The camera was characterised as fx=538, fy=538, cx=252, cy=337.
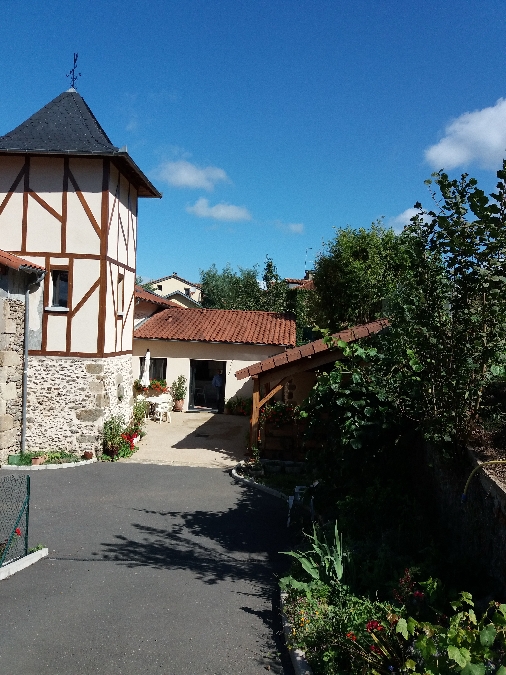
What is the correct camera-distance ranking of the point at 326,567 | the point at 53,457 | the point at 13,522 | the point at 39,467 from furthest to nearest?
the point at 53,457, the point at 39,467, the point at 13,522, the point at 326,567

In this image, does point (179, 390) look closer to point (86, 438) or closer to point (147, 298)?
point (147, 298)

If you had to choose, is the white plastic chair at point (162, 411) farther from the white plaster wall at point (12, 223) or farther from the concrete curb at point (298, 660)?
the concrete curb at point (298, 660)

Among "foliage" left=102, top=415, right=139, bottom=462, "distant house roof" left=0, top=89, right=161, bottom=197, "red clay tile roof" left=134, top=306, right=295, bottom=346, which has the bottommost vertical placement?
"foliage" left=102, top=415, right=139, bottom=462

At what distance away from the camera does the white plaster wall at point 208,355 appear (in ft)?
64.6

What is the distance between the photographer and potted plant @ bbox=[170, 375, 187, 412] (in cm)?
2006

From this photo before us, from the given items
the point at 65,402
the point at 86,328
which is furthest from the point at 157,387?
the point at 86,328

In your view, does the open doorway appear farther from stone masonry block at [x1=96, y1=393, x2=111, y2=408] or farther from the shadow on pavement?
the shadow on pavement

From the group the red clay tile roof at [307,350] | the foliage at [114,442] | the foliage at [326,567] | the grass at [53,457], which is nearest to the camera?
the foliage at [326,567]

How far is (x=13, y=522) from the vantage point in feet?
26.2

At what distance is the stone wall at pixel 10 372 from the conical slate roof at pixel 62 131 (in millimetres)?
3830

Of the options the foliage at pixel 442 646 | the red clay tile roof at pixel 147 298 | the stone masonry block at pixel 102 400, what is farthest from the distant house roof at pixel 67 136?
the foliage at pixel 442 646

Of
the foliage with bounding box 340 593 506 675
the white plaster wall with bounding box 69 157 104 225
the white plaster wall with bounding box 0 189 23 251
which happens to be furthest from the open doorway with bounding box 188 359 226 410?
the foliage with bounding box 340 593 506 675

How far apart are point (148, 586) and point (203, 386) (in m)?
17.8

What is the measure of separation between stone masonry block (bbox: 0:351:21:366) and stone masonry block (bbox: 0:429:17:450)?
1587 millimetres
